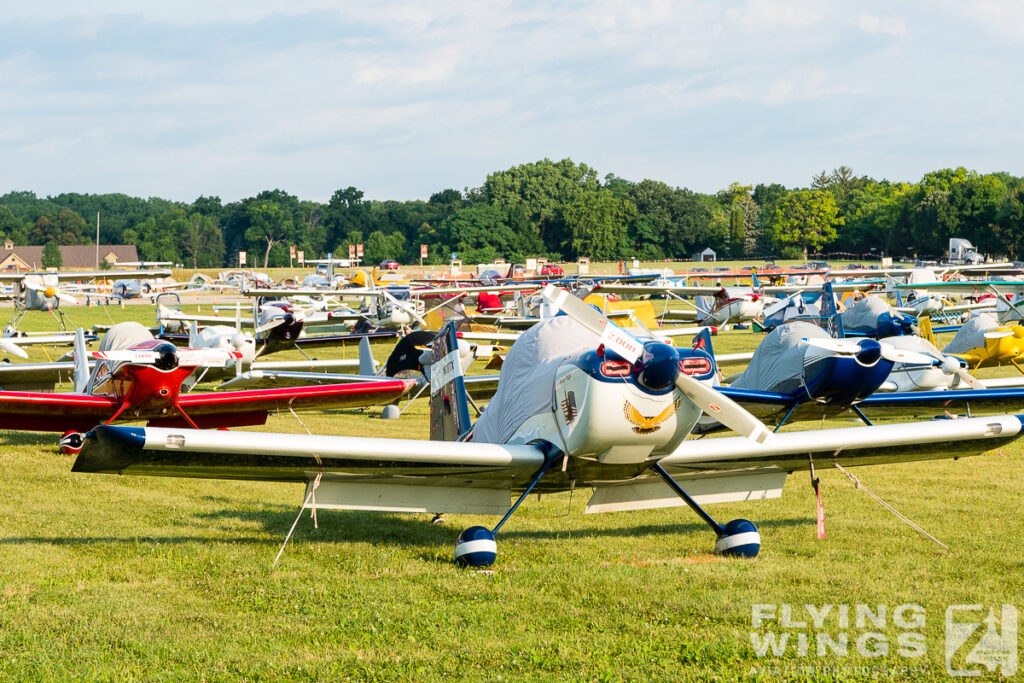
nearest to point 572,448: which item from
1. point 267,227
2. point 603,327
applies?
point 603,327

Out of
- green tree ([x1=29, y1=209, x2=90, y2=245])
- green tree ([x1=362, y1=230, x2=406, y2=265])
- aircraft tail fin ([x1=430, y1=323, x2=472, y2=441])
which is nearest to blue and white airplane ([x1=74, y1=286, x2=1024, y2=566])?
aircraft tail fin ([x1=430, y1=323, x2=472, y2=441])

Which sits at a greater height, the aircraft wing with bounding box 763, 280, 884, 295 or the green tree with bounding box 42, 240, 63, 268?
the green tree with bounding box 42, 240, 63, 268

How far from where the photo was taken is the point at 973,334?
60.9 feet

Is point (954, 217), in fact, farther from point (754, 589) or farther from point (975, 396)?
point (754, 589)

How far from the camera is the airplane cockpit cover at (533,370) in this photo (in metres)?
7.00

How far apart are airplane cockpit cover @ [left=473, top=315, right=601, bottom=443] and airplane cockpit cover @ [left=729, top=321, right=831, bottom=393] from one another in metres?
4.28

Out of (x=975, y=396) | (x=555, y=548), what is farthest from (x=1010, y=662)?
(x=975, y=396)

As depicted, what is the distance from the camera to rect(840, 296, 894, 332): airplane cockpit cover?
79.8 ft

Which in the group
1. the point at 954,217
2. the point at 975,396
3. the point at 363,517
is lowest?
the point at 363,517

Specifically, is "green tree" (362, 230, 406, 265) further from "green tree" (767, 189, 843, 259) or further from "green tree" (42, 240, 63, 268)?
"green tree" (767, 189, 843, 259)

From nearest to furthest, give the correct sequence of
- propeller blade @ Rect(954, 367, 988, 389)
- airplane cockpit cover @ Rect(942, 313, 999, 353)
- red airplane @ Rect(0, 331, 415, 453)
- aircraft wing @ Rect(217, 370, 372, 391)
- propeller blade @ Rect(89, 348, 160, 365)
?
propeller blade @ Rect(89, 348, 160, 365), red airplane @ Rect(0, 331, 415, 453), propeller blade @ Rect(954, 367, 988, 389), aircraft wing @ Rect(217, 370, 372, 391), airplane cockpit cover @ Rect(942, 313, 999, 353)

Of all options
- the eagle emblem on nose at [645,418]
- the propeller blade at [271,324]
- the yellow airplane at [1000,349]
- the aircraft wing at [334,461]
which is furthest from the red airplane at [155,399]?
the yellow airplane at [1000,349]

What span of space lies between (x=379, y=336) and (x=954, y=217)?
8440 cm

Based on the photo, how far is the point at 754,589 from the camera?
245 inches
